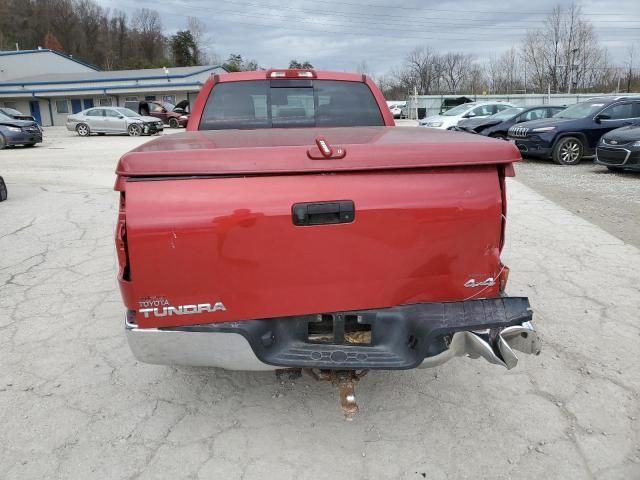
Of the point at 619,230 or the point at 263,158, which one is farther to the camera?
the point at 619,230

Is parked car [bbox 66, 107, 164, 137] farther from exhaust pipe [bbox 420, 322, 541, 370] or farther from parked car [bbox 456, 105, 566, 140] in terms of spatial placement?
exhaust pipe [bbox 420, 322, 541, 370]

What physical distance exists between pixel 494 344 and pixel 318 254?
994 mm

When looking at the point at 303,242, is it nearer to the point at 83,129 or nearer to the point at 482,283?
the point at 482,283

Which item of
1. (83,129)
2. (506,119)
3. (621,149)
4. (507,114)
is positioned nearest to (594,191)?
(621,149)

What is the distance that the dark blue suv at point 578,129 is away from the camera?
12.7 metres

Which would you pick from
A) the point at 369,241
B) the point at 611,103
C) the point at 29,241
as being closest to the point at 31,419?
the point at 369,241

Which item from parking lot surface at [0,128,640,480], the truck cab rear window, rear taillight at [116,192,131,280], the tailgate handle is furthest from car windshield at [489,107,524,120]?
rear taillight at [116,192,131,280]

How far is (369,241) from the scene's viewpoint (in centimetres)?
222

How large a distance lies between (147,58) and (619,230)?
317ft

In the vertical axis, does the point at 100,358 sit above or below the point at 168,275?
below

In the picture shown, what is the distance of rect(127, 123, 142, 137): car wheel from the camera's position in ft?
83.6

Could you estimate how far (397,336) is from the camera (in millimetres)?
2307

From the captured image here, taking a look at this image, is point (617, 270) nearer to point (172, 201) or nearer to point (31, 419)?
point (172, 201)

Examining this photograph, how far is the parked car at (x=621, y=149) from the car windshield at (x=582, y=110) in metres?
2.20
